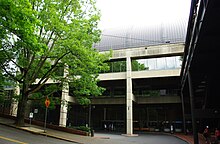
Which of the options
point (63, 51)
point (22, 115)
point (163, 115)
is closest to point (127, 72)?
point (163, 115)

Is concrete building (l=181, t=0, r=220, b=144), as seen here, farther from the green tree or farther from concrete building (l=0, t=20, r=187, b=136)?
concrete building (l=0, t=20, r=187, b=136)

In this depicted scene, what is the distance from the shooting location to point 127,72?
3241 centimetres

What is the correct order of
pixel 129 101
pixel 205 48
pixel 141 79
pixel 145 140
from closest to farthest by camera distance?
pixel 205 48, pixel 145 140, pixel 129 101, pixel 141 79

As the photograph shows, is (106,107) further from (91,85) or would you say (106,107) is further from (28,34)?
(28,34)

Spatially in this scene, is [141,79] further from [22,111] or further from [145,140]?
[22,111]

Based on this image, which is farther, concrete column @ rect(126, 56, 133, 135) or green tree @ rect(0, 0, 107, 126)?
concrete column @ rect(126, 56, 133, 135)

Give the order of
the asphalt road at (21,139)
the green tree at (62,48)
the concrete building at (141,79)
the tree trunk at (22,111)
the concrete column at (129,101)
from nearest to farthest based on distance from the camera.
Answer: the asphalt road at (21,139) → the green tree at (62,48) → the tree trunk at (22,111) → the concrete column at (129,101) → the concrete building at (141,79)

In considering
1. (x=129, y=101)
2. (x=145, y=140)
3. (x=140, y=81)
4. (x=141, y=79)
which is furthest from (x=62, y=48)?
(x=140, y=81)

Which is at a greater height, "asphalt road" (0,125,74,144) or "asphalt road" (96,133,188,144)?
"asphalt road" (0,125,74,144)

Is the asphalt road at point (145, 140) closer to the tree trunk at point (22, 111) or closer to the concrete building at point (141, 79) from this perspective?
the concrete building at point (141, 79)

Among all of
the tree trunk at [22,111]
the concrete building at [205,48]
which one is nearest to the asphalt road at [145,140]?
the concrete building at [205,48]

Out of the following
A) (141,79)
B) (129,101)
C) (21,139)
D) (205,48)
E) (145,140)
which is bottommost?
(145,140)

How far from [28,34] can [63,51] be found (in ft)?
31.2

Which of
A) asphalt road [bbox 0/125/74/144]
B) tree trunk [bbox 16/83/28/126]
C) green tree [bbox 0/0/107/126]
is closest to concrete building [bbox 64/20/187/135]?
green tree [bbox 0/0/107/126]
